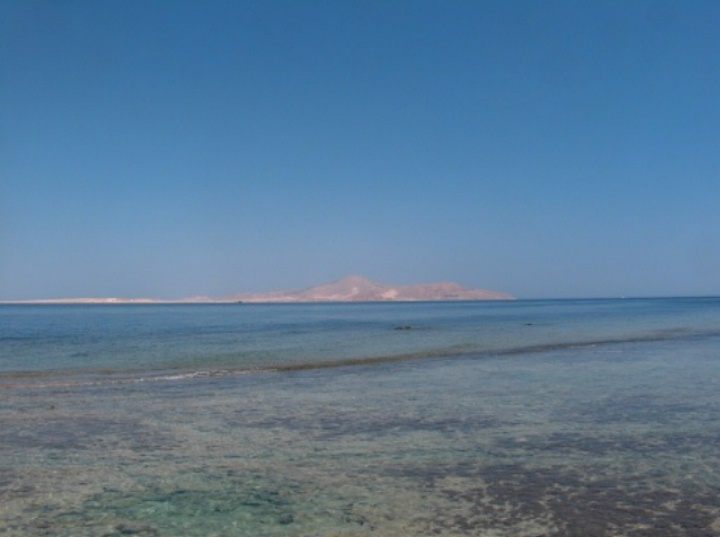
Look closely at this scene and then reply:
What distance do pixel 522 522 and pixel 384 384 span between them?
12.3m

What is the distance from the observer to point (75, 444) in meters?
11.1

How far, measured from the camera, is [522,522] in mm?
6852

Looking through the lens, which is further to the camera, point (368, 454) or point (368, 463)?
point (368, 454)

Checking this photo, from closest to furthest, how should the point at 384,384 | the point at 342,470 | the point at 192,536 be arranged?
the point at 192,536
the point at 342,470
the point at 384,384

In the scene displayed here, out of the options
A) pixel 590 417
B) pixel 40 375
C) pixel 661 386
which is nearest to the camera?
pixel 590 417

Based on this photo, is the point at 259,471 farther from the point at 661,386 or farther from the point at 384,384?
the point at 661,386

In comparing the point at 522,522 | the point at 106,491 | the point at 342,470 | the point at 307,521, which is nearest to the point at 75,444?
the point at 106,491

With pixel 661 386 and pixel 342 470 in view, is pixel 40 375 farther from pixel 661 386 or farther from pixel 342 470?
pixel 661 386

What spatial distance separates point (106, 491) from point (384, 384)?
11.6 meters

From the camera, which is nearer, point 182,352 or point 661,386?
point 661,386

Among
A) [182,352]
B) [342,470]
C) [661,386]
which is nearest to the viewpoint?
[342,470]

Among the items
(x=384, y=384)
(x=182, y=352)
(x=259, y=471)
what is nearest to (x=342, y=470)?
(x=259, y=471)

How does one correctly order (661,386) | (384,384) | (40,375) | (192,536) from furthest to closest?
(40,375), (384,384), (661,386), (192,536)

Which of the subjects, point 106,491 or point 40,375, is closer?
point 106,491
